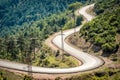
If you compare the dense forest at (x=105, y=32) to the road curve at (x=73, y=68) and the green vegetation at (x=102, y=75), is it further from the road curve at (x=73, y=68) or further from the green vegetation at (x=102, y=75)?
the green vegetation at (x=102, y=75)

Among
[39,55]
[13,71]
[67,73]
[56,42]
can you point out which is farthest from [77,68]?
[56,42]

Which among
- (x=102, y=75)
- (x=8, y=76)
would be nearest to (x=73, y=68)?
(x=102, y=75)

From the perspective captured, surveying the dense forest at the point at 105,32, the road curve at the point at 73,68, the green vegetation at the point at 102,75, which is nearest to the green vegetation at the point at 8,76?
the road curve at the point at 73,68

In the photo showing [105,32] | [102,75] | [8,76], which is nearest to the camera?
[102,75]

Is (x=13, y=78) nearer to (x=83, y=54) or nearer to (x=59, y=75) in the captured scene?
(x=59, y=75)

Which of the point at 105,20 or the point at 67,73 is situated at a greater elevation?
the point at 105,20

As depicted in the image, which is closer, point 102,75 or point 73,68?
point 102,75

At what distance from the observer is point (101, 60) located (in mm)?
106375

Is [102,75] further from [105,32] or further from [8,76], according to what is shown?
[105,32]

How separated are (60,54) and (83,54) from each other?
8.98m

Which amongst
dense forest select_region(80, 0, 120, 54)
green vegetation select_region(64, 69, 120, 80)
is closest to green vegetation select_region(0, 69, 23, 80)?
green vegetation select_region(64, 69, 120, 80)

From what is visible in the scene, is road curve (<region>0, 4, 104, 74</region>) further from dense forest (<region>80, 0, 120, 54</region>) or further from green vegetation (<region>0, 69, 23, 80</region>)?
dense forest (<region>80, 0, 120, 54</region>)

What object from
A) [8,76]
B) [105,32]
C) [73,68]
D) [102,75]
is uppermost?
[105,32]

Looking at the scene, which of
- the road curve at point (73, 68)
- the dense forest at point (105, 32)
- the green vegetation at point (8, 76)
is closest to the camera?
the green vegetation at point (8, 76)
